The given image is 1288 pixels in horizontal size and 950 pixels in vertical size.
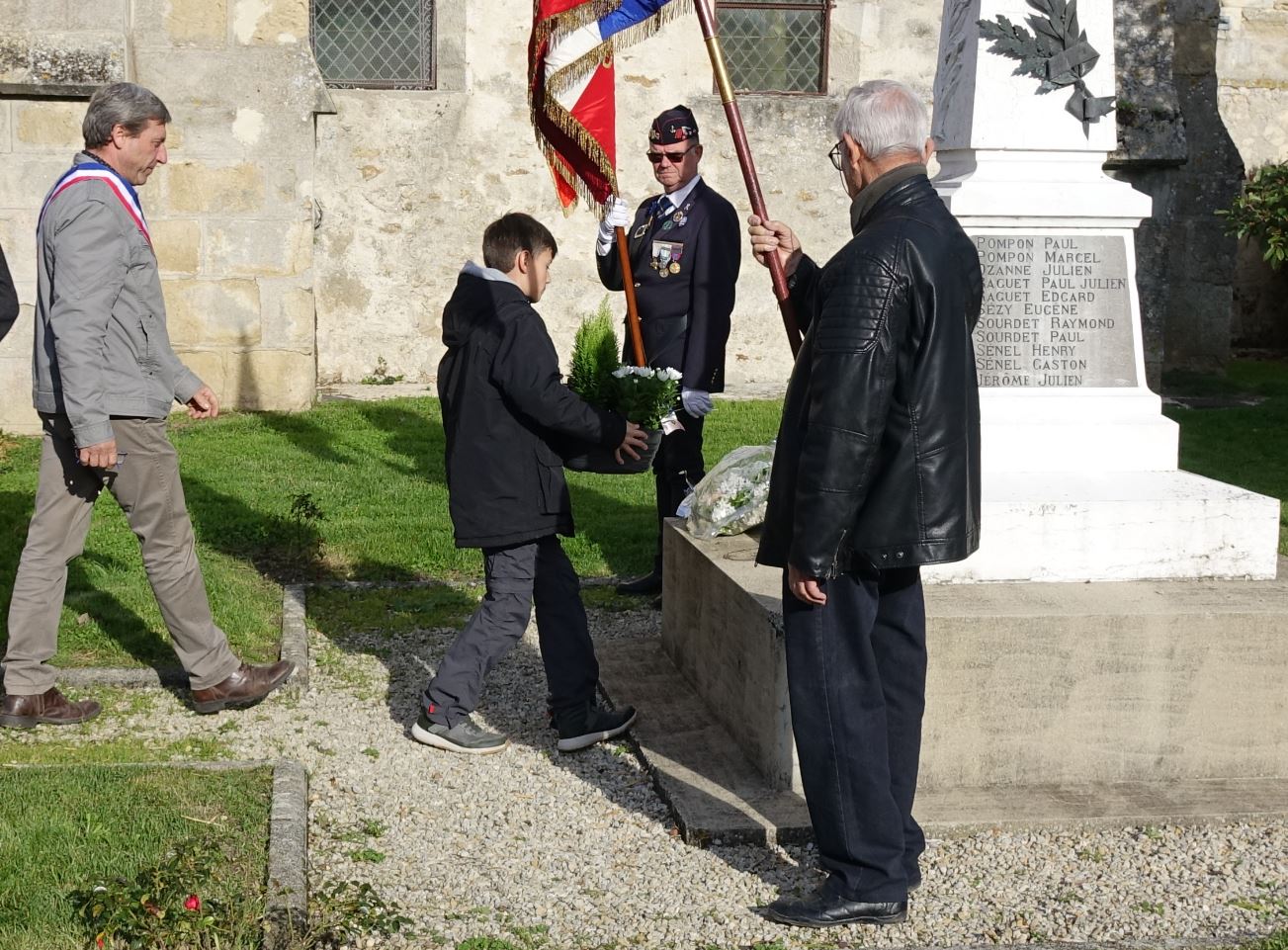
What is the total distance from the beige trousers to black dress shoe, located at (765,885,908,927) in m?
2.44

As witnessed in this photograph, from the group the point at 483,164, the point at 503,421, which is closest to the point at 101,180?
the point at 503,421

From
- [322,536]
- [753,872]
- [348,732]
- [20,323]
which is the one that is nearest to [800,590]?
[753,872]

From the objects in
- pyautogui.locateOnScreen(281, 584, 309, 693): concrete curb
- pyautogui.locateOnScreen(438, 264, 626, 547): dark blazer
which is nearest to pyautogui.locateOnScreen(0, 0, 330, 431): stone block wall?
pyautogui.locateOnScreen(281, 584, 309, 693): concrete curb

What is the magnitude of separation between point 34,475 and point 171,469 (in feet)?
15.3

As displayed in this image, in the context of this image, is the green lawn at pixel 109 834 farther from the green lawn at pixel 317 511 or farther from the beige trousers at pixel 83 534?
the green lawn at pixel 317 511

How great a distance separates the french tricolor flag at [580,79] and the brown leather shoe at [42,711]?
8.00ft

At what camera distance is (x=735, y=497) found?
5.74 m

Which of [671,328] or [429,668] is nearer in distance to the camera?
[429,668]

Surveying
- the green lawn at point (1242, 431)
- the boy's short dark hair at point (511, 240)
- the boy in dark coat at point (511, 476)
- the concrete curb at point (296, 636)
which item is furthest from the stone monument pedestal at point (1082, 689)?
the green lawn at point (1242, 431)

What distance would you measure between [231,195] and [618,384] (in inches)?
277

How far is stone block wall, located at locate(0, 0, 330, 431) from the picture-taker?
444 inches

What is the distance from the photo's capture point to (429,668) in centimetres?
621

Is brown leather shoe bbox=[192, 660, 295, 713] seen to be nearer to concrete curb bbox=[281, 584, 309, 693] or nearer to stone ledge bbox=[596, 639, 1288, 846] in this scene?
concrete curb bbox=[281, 584, 309, 693]

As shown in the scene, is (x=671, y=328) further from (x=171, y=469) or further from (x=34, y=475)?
(x=34, y=475)
